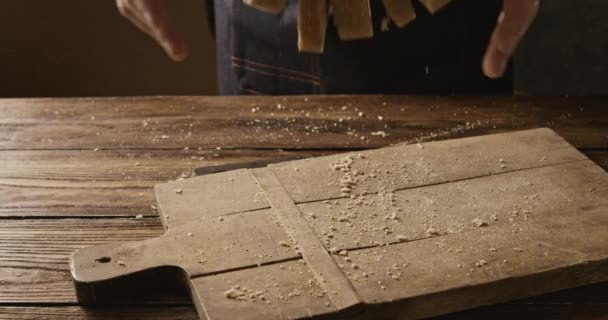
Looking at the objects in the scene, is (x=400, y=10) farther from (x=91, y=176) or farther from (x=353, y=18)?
(x=91, y=176)

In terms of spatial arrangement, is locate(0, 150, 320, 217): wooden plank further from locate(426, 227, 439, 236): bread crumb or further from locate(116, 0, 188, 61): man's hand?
locate(426, 227, 439, 236): bread crumb

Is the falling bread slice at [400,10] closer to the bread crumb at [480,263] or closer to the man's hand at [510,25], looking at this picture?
the man's hand at [510,25]

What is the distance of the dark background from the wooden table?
4.04 feet

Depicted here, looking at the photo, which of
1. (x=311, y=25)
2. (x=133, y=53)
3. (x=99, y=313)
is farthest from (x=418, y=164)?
(x=133, y=53)

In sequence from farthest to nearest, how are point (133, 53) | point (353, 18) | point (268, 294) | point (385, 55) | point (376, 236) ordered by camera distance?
point (133, 53), point (385, 55), point (353, 18), point (376, 236), point (268, 294)

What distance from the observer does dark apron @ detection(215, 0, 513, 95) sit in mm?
1558

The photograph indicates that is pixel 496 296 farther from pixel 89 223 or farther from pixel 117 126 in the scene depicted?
pixel 117 126

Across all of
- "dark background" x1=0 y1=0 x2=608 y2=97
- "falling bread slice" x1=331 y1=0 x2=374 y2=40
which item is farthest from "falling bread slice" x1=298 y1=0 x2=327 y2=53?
"dark background" x1=0 y1=0 x2=608 y2=97

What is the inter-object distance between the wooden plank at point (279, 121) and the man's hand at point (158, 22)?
126 mm

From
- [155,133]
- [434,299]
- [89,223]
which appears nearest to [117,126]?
[155,133]

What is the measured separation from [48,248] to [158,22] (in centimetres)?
44

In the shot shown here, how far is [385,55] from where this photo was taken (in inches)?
61.8

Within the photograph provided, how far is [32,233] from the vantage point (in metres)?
1.03

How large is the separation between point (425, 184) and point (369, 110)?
0.34 meters
